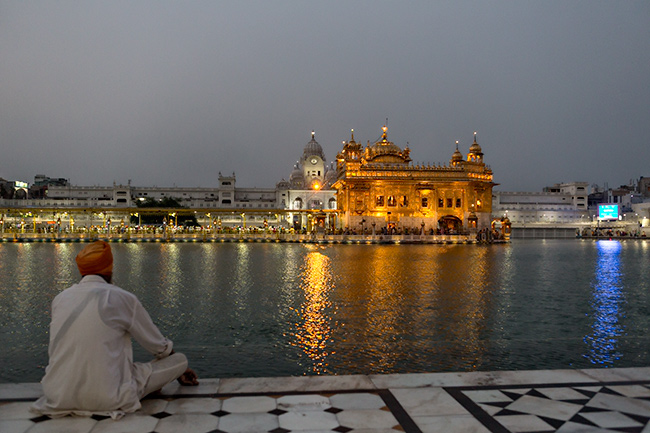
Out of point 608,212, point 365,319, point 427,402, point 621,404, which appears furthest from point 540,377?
point 608,212

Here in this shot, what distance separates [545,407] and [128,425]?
3969 millimetres

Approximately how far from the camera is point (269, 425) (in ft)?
15.3

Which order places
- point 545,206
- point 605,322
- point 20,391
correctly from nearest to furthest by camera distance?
point 20,391 < point 605,322 < point 545,206

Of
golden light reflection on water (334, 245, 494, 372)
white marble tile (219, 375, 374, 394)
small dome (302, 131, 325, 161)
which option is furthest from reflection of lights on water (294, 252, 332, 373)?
small dome (302, 131, 325, 161)

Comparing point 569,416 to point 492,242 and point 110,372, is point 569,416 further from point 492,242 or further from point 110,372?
point 492,242

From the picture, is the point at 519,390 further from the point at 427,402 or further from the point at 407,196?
the point at 407,196

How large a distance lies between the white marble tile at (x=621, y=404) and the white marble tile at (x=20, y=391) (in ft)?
Result: 18.6

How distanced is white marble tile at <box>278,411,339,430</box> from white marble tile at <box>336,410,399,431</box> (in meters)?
0.10

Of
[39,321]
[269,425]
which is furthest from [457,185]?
[269,425]

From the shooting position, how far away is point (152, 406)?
5.06 m

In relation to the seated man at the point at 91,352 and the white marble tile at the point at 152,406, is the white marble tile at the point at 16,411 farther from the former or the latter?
the white marble tile at the point at 152,406

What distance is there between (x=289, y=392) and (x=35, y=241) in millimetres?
56694

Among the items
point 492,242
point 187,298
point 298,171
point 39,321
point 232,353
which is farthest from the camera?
point 298,171

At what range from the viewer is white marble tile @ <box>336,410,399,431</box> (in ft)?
15.3
